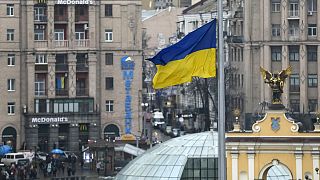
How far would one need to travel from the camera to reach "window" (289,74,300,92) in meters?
125

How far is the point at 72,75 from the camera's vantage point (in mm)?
118562

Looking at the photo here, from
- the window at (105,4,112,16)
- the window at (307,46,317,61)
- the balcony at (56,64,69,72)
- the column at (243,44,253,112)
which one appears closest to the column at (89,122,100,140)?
the balcony at (56,64,69,72)

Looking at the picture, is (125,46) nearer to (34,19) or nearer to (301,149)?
(34,19)

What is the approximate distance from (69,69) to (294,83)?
17.8 metres

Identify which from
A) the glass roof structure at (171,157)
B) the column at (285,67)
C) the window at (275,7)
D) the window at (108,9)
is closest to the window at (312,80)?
the column at (285,67)

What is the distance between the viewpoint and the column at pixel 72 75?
4663 inches

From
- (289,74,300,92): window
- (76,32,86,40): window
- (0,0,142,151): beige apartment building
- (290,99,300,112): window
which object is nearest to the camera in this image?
(0,0,142,151): beige apartment building

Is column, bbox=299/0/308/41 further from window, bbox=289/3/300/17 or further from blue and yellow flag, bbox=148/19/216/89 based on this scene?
blue and yellow flag, bbox=148/19/216/89

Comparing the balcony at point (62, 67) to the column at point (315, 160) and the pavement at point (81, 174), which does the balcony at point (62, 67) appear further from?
the column at point (315, 160)

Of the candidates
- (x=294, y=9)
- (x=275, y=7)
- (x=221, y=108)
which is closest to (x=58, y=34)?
(x=275, y=7)

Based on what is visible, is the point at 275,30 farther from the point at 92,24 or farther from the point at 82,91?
the point at 82,91

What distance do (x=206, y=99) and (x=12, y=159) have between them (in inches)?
1372

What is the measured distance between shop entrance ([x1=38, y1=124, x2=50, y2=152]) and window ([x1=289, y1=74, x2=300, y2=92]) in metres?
19.6

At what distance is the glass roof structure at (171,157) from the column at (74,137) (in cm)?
5115
